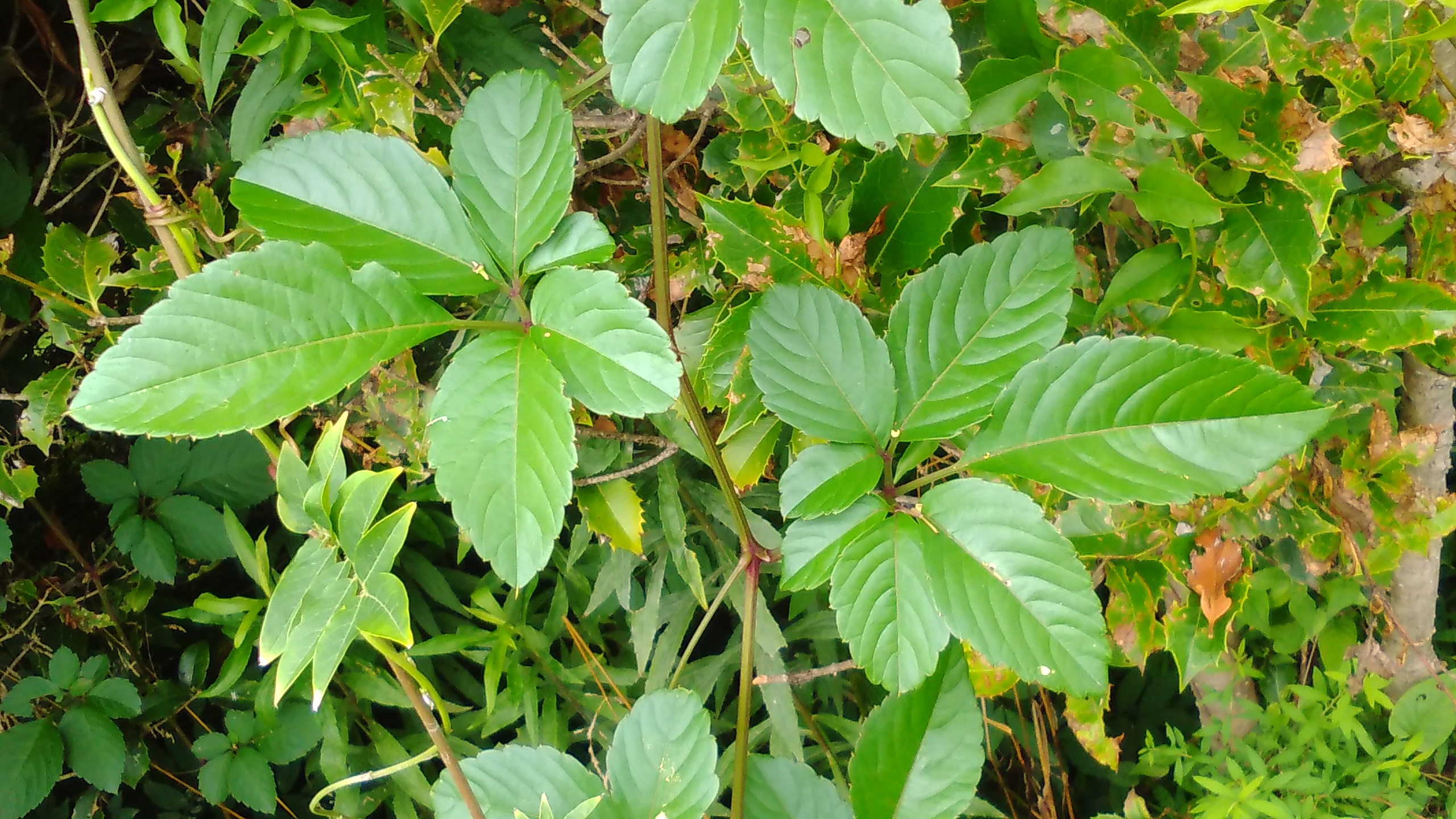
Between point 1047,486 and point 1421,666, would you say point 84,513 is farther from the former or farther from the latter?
point 1421,666

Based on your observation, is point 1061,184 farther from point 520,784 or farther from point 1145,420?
point 520,784

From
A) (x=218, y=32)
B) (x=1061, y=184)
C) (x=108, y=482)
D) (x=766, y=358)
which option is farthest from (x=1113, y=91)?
(x=108, y=482)

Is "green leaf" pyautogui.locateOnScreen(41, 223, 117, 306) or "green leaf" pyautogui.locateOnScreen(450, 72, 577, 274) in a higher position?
"green leaf" pyautogui.locateOnScreen(450, 72, 577, 274)

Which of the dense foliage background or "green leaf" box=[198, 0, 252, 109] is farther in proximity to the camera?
"green leaf" box=[198, 0, 252, 109]

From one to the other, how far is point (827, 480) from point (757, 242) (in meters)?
0.19

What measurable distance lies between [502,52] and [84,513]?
1059 millimetres

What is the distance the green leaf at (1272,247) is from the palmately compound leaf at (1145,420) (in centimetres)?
11

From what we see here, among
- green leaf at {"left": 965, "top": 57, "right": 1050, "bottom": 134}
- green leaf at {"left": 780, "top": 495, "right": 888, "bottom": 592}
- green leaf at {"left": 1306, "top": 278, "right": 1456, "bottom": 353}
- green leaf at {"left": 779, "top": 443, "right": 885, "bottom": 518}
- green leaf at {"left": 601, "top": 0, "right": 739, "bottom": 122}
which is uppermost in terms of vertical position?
green leaf at {"left": 601, "top": 0, "right": 739, "bottom": 122}

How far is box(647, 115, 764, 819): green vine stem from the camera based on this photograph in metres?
0.57

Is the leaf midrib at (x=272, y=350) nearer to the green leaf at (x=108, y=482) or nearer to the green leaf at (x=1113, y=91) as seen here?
the green leaf at (x=1113, y=91)

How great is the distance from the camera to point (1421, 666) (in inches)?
42.1

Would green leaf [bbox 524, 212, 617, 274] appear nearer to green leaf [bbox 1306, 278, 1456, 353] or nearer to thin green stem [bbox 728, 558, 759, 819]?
thin green stem [bbox 728, 558, 759, 819]

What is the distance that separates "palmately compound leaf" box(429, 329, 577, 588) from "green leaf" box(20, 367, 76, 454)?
2.33 ft

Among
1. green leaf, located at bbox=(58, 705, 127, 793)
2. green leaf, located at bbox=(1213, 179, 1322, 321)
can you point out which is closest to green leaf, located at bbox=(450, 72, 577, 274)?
green leaf, located at bbox=(1213, 179, 1322, 321)
